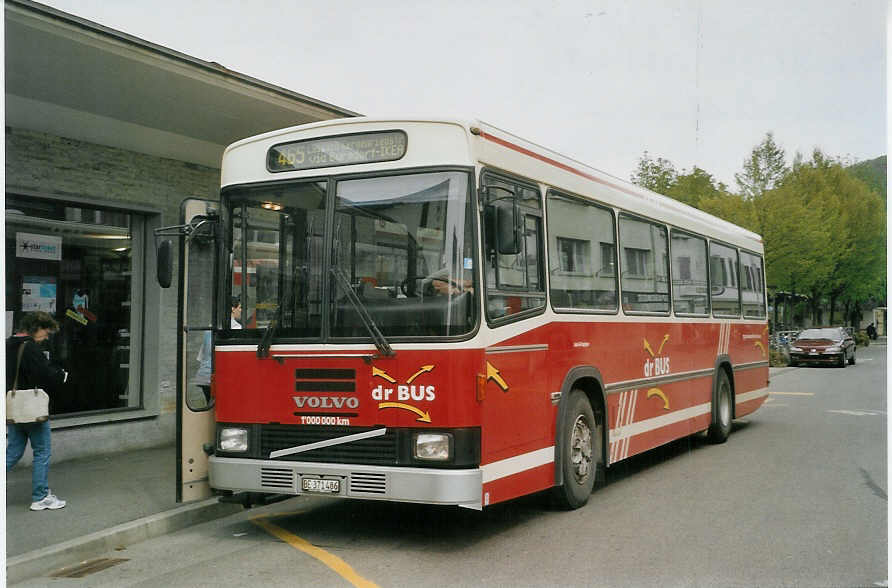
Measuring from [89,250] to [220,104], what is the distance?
2539 mm

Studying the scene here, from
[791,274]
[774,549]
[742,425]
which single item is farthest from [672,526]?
[791,274]

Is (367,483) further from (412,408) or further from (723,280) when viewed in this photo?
(723,280)

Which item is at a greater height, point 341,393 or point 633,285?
point 633,285

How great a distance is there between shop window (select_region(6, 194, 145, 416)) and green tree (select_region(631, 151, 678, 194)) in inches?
1210

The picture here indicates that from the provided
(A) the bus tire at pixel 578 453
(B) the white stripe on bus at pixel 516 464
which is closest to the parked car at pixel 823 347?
(A) the bus tire at pixel 578 453

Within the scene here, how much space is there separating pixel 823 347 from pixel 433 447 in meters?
31.7

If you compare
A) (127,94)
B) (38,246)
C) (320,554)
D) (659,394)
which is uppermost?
(127,94)

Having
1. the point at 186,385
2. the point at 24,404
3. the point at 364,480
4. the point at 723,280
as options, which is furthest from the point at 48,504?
the point at 723,280

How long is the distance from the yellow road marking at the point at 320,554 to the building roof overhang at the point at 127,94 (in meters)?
4.52

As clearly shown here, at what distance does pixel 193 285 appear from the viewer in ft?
25.5

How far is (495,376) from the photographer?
6402mm

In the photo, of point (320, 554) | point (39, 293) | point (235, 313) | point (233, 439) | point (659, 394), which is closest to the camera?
point (320, 554)

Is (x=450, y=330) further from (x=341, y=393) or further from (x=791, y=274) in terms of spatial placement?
(x=791, y=274)

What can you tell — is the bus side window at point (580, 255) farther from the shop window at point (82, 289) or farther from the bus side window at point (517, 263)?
the shop window at point (82, 289)
